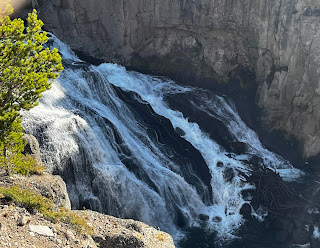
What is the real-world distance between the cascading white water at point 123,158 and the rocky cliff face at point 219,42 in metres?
3.92

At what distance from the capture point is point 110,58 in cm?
3206

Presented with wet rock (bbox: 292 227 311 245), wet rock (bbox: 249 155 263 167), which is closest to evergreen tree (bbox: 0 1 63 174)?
wet rock (bbox: 292 227 311 245)

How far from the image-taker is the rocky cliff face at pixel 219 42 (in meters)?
25.3

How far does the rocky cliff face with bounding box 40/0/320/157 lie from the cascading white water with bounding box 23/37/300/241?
392 cm

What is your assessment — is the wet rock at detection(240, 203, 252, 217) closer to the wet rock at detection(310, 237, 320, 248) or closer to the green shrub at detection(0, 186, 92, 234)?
the wet rock at detection(310, 237, 320, 248)

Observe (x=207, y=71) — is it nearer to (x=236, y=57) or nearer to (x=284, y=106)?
(x=236, y=57)

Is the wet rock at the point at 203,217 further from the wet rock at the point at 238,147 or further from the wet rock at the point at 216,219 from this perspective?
the wet rock at the point at 238,147

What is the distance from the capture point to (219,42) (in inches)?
1207

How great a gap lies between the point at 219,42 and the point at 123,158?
595 inches

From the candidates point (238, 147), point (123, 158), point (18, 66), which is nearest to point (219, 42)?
point (238, 147)

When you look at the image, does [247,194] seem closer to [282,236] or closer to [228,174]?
[228,174]

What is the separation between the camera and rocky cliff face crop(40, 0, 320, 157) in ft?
83.1

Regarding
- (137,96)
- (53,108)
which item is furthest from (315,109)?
(53,108)

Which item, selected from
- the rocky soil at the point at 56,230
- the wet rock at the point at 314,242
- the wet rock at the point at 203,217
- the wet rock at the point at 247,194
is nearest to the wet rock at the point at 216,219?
the wet rock at the point at 203,217
